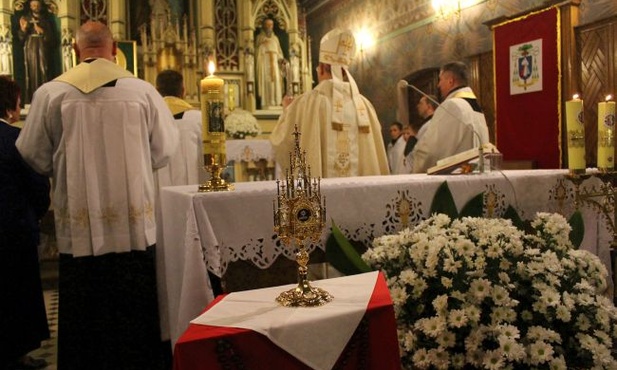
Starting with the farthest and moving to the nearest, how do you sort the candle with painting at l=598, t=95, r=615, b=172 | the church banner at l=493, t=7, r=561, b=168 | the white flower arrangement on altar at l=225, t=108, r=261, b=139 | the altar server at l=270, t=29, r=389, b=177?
the white flower arrangement on altar at l=225, t=108, r=261, b=139
the church banner at l=493, t=7, r=561, b=168
the altar server at l=270, t=29, r=389, b=177
the candle with painting at l=598, t=95, r=615, b=172

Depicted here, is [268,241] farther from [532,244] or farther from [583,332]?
[583,332]

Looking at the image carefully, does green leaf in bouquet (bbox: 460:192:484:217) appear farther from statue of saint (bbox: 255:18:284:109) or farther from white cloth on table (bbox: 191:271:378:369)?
statue of saint (bbox: 255:18:284:109)

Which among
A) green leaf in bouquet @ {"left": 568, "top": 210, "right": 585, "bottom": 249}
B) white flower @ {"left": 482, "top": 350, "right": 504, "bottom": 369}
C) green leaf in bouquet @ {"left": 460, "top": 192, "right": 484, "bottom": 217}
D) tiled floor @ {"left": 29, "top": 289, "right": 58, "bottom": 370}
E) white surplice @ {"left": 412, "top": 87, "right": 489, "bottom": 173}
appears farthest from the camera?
white surplice @ {"left": 412, "top": 87, "right": 489, "bottom": 173}

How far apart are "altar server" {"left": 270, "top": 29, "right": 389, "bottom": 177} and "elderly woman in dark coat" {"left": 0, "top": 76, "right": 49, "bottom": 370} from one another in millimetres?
1697

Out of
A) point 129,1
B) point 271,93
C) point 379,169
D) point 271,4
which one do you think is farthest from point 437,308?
point 129,1

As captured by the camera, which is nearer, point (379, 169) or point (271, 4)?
point (379, 169)

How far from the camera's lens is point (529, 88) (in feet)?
20.7

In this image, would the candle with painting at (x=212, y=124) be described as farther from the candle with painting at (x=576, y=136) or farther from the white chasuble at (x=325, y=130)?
the candle with painting at (x=576, y=136)

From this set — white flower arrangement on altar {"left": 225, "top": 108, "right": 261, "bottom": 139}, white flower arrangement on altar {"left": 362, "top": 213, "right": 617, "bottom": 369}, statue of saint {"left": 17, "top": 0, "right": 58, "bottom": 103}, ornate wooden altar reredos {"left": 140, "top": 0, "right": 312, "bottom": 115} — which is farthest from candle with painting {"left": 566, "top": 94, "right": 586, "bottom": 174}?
statue of saint {"left": 17, "top": 0, "right": 58, "bottom": 103}

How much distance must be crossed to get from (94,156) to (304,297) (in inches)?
78.6

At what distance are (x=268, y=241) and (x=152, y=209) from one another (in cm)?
97

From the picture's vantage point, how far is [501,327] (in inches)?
71.2

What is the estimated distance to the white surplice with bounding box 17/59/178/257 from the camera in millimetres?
3045

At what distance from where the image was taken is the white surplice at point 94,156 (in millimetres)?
3045
